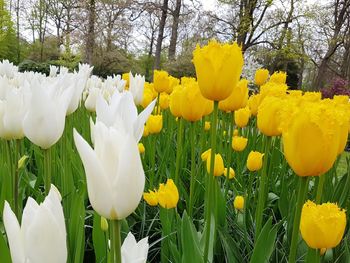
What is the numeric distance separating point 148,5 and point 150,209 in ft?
58.6

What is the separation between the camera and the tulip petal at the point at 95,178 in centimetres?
61

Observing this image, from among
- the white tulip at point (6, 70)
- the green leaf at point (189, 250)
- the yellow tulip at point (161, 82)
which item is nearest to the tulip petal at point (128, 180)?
the green leaf at point (189, 250)

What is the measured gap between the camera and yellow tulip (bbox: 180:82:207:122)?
150 cm

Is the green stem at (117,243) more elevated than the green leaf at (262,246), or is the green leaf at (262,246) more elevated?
the green stem at (117,243)

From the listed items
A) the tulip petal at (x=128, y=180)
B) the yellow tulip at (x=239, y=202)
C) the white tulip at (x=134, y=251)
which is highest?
the tulip petal at (x=128, y=180)

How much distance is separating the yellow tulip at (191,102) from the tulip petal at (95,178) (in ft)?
2.96

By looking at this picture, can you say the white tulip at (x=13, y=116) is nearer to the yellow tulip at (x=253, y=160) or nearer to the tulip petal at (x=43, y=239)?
the tulip petal at (x=43, y=239)

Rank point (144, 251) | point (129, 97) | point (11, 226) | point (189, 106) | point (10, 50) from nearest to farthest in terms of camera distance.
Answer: point (11, 226)
point (144, 251)
point (129, 97)
point (189, 106)
point (10, 50)

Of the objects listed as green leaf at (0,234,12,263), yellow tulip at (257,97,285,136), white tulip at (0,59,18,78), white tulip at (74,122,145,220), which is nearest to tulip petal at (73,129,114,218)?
white tulip at (74,122,145,220)

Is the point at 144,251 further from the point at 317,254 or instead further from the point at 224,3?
the point at 224,3

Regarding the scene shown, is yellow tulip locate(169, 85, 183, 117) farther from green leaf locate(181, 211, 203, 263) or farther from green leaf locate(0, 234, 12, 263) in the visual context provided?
green leaf locate(0, 234, 12, 263)

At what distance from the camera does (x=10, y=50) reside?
29.1 m

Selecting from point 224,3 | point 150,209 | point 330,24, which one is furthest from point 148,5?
point 150,209

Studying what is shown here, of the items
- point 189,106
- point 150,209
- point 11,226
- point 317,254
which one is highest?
point 189,106
